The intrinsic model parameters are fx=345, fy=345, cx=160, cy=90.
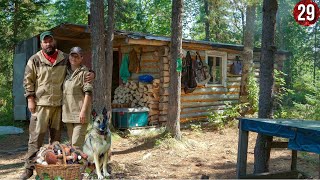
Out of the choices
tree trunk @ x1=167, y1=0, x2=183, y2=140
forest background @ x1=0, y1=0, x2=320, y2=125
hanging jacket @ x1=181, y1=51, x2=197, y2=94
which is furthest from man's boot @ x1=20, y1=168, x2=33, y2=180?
forest background @ x1=0, y1=0, x2=320, y2=125

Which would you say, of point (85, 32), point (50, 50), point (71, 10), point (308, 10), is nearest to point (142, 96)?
point (85, 32)

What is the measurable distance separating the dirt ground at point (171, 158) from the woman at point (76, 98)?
1.00 meters

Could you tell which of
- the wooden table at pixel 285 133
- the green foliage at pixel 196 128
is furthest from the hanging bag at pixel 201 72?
the wooden table at pixel 285 133

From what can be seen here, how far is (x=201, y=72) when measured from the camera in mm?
11445

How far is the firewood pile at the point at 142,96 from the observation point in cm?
1032

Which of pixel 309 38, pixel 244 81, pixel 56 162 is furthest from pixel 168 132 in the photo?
pixel 309 38

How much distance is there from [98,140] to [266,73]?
2.84 metres

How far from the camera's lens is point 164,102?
1041cm

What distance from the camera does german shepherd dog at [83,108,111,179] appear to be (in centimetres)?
445

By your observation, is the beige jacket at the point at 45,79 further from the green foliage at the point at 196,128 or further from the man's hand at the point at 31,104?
the green foliage at the point at 196,128

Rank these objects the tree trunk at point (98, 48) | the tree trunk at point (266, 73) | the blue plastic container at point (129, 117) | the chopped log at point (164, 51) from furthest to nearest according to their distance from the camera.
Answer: the chopped log at point (164, 51) < the blue plastic container at point (129, 117) < the tree trunk at point (98, 48) < the tree trunk at point (266, 73)

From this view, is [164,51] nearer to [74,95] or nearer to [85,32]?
[85,32]

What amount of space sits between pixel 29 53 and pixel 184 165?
6.67 metres

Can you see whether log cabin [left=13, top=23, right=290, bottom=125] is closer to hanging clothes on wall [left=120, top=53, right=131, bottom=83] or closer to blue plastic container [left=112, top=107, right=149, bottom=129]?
hanging clothes on wall [left=120, top=53, right=131, bottom=83]
